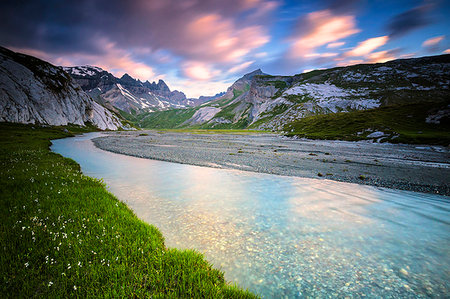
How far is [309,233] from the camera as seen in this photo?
8742mm

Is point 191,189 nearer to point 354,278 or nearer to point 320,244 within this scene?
point 320,244

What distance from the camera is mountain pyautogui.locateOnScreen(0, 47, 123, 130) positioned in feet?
287

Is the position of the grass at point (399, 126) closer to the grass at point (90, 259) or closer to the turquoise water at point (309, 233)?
the turquoise water at point (309, 233)

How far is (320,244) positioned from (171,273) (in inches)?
249

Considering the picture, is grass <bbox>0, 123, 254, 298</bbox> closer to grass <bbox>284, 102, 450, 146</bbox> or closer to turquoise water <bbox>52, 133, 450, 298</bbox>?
turquoise water <bbox>52, 133, 450, 298</bbox>

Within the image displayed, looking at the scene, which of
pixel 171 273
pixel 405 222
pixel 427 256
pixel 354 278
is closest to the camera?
pixel 171 273

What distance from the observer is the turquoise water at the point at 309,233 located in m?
5.90

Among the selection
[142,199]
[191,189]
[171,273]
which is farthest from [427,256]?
[142,199]

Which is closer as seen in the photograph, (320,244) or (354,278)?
(354,278)

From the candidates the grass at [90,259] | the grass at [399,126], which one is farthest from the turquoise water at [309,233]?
the grass at [399,126]

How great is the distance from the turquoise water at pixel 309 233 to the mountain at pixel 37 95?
116526mm

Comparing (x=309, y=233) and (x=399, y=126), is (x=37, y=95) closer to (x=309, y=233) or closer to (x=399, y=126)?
(x=309, y=233)

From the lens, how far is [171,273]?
4805 mm

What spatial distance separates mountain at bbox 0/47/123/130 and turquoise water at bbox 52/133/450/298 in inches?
4588
